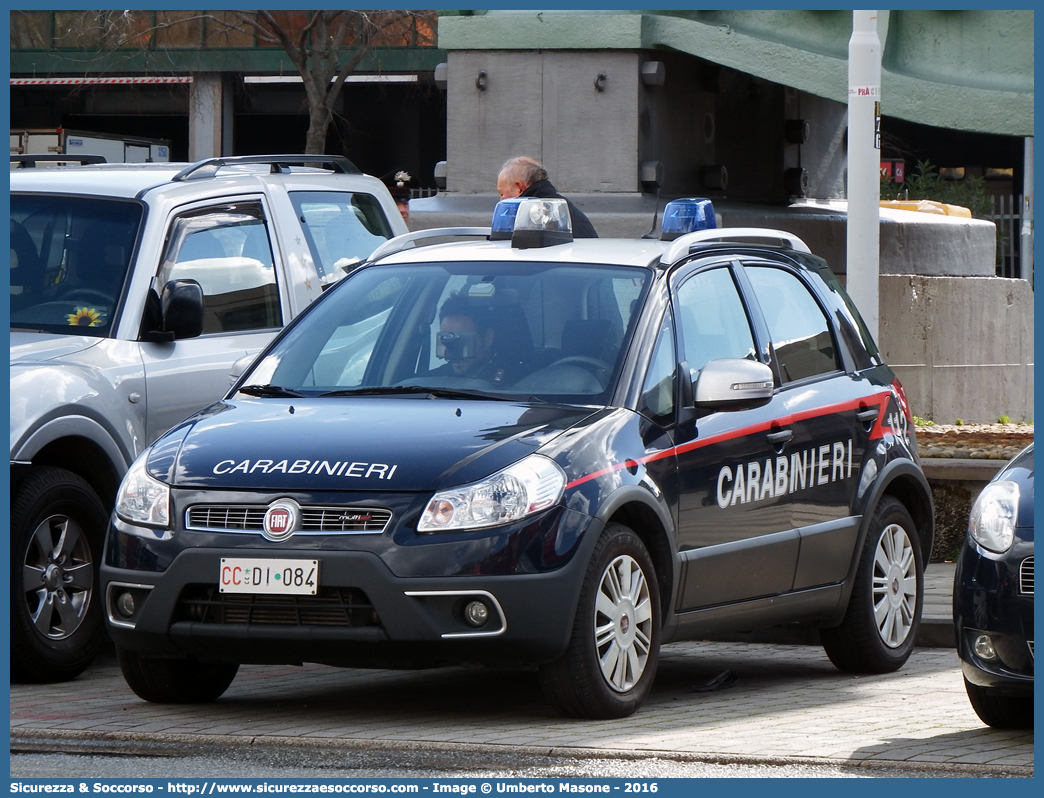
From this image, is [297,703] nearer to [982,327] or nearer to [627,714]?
[627,714]

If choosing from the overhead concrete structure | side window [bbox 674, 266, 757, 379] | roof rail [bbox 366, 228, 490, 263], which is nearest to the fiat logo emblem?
side window [bbox 674, 266, 757, 379]

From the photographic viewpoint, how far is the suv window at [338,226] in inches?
380

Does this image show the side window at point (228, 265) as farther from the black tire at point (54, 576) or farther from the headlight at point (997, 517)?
the headlight at point (997, 517)

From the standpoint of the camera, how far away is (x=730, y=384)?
7.15 metres

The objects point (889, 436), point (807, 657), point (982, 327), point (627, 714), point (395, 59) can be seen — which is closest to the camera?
point (627, 714)

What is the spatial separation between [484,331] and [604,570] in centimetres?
122

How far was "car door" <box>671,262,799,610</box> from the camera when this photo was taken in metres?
7.17

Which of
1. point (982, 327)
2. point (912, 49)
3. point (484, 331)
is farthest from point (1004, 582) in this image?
point (982, 327)

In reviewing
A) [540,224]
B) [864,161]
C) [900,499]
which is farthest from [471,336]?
[864,161]

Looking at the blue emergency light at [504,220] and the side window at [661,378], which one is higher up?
the blue emergency light at [504,220]

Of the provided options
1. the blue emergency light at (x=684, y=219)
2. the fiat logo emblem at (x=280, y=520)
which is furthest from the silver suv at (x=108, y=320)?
the blue emergency light at (x=684, y=219)

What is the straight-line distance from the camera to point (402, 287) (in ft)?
25.5

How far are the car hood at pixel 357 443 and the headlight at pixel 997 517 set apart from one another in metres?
1.38

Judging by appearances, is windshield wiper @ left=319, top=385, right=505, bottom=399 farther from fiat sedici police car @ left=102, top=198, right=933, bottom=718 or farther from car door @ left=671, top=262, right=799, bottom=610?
car door @ left=671, top=262, right=799, bottom=610
